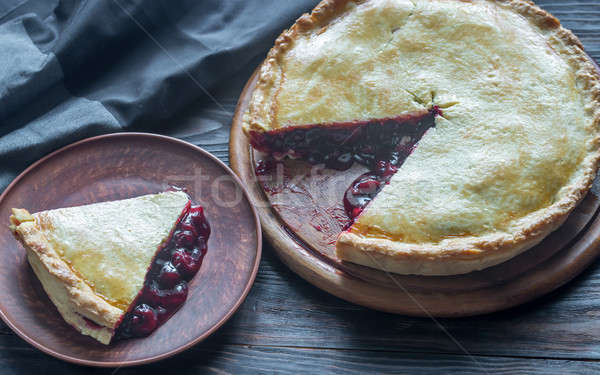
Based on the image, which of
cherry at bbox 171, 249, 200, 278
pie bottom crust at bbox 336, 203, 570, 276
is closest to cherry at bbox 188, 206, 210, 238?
cherry at bbox 171, 249, 200, 278

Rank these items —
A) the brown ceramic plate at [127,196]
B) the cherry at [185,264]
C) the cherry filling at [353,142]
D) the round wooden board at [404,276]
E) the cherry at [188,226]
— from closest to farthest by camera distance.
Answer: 1. the brown ceramic plate at [127,196]
2. the round wooden board at [404,276]
3. the cherry at [185,264]
4. the cherry at [188,226]
5. the cherry filling at [353,142]

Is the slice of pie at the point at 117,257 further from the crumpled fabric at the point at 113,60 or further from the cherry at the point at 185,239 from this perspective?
the crumpled fabric at the point at 113,60

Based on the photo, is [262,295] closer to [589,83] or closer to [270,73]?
[270,73]

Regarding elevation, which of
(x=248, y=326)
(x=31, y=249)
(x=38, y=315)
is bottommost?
(x=248, y=326)

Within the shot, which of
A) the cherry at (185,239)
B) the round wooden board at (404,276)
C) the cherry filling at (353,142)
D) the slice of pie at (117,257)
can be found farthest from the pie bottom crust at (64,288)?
the cherry filling at (353,142)

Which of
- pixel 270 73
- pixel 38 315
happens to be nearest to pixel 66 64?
pixel 270 73

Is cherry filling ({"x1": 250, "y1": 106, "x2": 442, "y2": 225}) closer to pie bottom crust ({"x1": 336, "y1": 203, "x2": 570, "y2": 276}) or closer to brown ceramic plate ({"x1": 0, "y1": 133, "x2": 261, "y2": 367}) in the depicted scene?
brown ceramic plate ({"x1": 0, "y1": 133, "x2": 261, "y2": 367})

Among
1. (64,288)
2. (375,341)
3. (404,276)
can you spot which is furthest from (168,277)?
(404,276)
